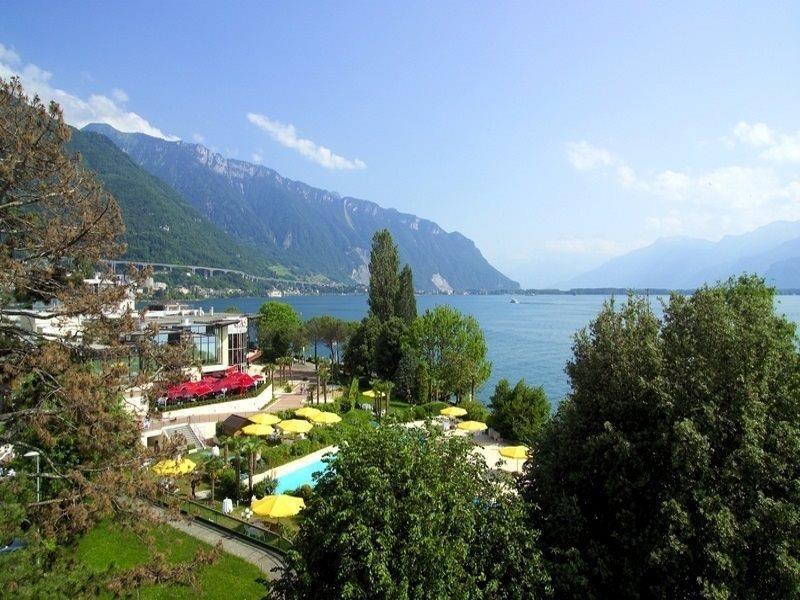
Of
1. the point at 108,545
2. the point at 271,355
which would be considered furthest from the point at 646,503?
the point at 271,355

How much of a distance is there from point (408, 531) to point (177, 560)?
935 centimetres

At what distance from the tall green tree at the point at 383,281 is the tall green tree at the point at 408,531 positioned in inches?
1584

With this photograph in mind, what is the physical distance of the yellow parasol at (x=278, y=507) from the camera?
15.3m

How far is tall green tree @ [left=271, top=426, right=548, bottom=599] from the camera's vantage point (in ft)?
25.5

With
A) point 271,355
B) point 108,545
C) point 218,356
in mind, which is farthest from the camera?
point 271,355

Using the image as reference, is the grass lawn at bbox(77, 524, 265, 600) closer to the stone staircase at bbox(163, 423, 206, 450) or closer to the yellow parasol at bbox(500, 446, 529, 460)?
the stone staircase at bbox(163, 423, 206, 450)

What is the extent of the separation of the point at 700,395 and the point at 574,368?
264cm

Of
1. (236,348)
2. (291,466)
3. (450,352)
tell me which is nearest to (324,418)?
(291,466)

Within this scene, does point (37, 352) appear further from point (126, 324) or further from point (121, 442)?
point (121, 442)

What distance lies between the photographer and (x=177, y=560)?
1412cm

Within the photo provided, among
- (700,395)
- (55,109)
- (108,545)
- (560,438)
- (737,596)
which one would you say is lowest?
(108,545)

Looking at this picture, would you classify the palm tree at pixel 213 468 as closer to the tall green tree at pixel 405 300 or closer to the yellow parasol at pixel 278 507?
the yellow parasol at pixel 278 507

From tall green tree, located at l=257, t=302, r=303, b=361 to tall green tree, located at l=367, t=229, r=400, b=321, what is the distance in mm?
8455

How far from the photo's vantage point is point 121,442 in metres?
9.45
